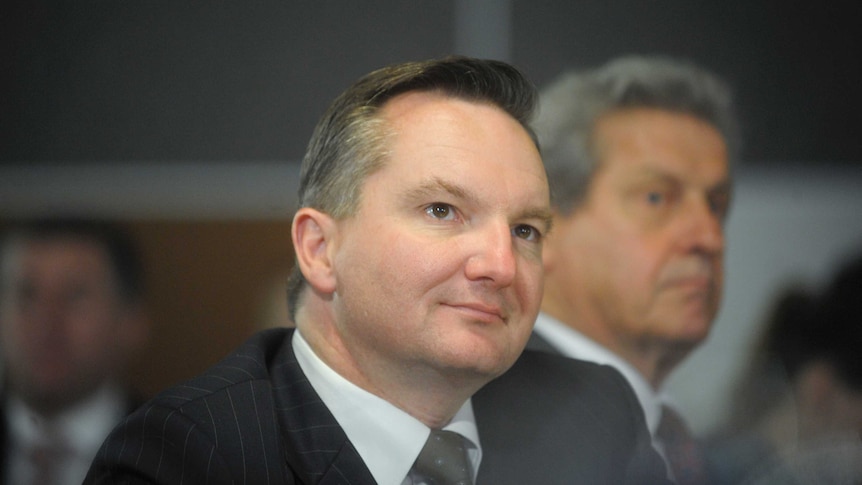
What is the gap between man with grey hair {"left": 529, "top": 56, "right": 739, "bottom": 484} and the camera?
1.98 meters

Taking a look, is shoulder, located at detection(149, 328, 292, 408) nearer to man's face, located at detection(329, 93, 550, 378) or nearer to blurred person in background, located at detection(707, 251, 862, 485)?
man's face, located at detection(329, 93, 550, 378)

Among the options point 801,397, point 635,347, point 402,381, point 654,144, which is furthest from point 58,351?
point 801,397

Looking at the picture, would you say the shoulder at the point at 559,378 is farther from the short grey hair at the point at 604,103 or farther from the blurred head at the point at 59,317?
the blurred head at the point at 59,317

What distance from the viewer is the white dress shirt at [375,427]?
1.38 metres

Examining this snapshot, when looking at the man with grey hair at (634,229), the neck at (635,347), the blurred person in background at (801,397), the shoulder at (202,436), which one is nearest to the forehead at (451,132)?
the shoulder at (202,436)

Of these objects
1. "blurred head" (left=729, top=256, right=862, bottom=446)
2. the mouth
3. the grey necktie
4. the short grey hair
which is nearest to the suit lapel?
the grey necktie

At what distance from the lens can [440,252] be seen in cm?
132

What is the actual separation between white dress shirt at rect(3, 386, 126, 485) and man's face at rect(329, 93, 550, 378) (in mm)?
678

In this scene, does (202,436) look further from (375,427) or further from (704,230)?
(704,230)

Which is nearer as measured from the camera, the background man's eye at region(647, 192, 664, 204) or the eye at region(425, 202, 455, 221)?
the eye at region(425, 202, 455, 221)

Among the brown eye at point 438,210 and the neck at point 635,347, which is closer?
the brown eye at point 438,210

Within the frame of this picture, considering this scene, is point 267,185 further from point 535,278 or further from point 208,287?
point 535,278

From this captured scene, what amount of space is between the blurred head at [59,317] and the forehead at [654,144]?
3.42 feet

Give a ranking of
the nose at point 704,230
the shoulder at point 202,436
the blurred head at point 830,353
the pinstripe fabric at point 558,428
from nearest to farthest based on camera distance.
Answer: the shoulder at point 202,436
the pinstripe fabric at point 558,428
the nose at point 704,230
the blurred head at point 830,353
